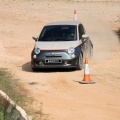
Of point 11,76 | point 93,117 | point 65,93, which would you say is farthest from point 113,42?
point 93,117

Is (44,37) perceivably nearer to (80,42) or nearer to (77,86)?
(80,42)

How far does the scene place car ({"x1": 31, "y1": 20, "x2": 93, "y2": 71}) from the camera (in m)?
17.6

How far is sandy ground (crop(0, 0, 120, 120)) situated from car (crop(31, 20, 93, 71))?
13.3 inches

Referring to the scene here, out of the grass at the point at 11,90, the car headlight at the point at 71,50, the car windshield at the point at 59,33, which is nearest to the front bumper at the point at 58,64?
the car headlight at the point at 71,50

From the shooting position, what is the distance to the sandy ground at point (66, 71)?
494 inches

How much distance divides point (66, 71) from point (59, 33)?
164 centimetres

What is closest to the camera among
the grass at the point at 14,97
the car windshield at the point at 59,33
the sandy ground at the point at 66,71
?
the grass at the point at 14,97

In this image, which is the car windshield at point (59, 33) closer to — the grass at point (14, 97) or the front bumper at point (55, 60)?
the front bumper at point (55, 60)

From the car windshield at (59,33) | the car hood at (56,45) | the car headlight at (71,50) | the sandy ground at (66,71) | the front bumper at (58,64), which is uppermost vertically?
the car windshield at (59,33)

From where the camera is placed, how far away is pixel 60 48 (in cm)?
1773

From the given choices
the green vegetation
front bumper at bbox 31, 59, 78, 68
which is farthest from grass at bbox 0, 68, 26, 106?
front bumper at bbox 31, 59, 78, 68

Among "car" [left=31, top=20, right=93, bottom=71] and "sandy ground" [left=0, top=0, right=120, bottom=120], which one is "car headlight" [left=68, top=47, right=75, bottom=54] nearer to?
"car" [left=31, top=20, right=93, bottom=71]

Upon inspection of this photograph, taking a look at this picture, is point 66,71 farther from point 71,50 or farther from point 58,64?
point 71,50

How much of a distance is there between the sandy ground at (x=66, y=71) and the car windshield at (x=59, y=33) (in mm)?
1281
